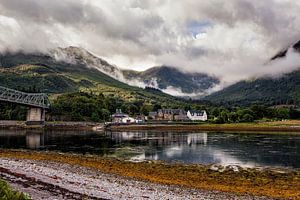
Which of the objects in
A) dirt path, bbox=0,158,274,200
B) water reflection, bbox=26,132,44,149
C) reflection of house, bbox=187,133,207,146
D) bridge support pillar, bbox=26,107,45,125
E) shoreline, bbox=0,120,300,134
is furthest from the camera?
bridge support pillar, bbox=26,107,45,125

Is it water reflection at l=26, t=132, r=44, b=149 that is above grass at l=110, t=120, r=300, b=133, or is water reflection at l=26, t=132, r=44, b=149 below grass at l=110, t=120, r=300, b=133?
below

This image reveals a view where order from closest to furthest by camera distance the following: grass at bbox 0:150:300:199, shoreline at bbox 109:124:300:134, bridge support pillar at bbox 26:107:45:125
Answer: grass at bbox 0:150:300:199
shoreline at bbox 109:124:300:134
bridge support pillar at bbox 26:107:45:125

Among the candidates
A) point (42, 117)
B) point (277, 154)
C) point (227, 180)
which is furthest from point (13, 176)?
point (42, 117)

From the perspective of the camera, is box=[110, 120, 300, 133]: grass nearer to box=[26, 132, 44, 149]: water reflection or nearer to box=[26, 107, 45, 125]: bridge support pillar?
box=[26, 107, 45, 125]: bridge support pillar

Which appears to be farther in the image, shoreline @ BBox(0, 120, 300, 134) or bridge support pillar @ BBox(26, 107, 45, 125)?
bridge support pillar @ BBox(26, 107, 45, 125)

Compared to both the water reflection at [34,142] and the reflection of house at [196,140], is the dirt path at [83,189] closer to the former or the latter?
the water reflection at [34,142]

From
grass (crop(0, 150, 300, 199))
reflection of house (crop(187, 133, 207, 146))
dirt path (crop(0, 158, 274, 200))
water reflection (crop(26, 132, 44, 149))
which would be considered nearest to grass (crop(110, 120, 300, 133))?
reflection of house (crop(187, 133, 207, 146))

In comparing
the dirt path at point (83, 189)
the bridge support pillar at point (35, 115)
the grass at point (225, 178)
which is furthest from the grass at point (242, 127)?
the dirt path at point (83, 189)

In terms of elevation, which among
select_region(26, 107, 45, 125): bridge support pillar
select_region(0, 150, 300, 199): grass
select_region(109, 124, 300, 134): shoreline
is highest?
select_region(26, 107, 45, 125): bridge support pillar

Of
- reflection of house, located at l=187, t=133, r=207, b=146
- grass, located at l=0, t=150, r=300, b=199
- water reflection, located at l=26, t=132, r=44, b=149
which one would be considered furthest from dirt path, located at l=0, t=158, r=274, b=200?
reflection of house, located at l=187, t=133, r=207, b=146

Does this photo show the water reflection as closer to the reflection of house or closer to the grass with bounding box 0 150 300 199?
the reflection of house

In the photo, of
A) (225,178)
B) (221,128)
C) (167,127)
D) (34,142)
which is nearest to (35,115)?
(167,127)

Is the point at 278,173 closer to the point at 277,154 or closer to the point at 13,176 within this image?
the point at 277,154

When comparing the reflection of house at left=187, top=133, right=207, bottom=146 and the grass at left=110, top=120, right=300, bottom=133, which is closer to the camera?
the reflection of house at left=187, top=133, right=207, bottom=146
